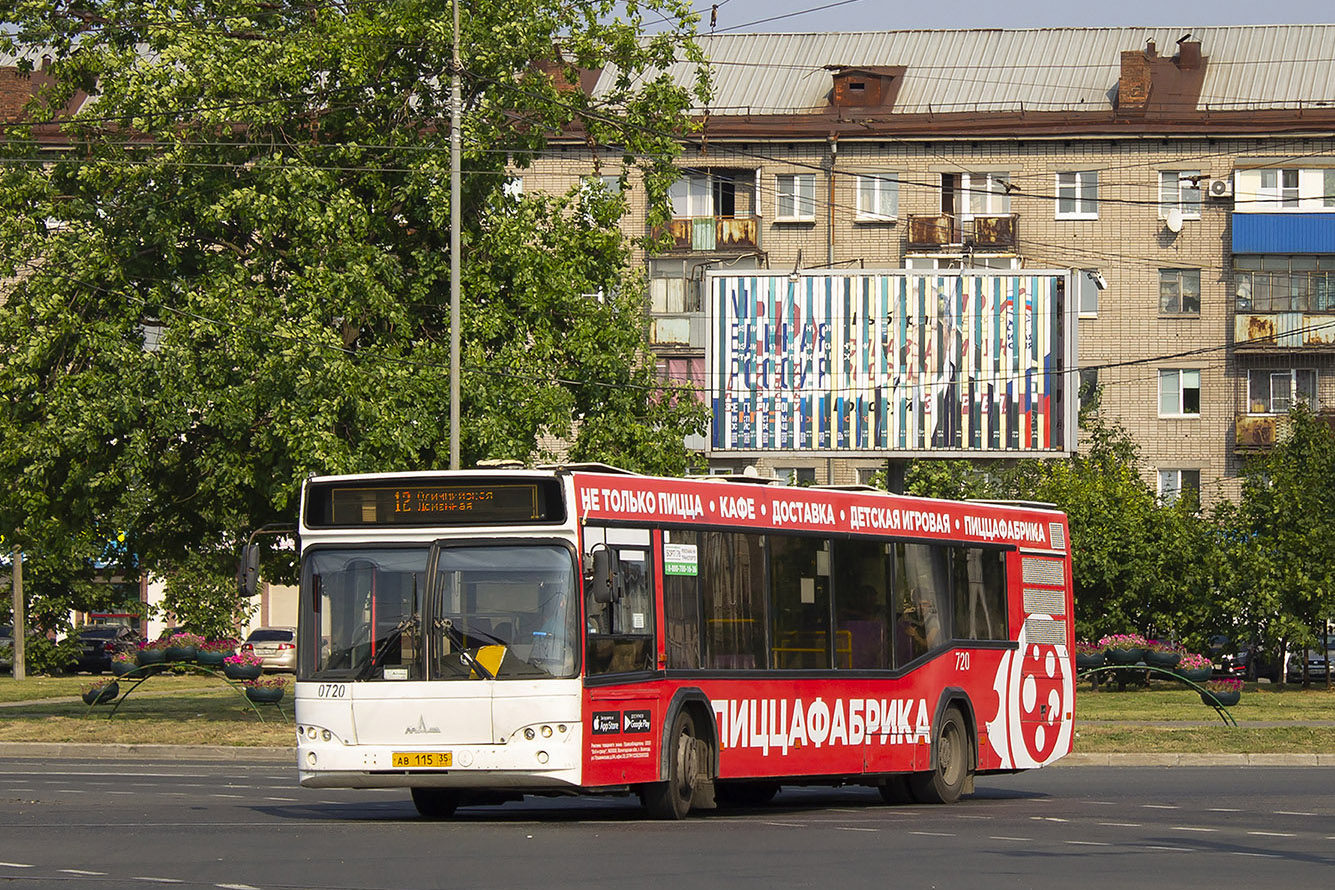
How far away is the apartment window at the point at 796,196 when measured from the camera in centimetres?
6203

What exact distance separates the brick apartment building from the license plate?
45546 mm

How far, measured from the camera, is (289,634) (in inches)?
2394

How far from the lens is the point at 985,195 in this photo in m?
61.8

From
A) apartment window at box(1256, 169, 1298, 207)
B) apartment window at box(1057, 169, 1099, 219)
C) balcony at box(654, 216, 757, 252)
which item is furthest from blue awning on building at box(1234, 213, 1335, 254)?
balcony at box(654, 216, 757, 252)

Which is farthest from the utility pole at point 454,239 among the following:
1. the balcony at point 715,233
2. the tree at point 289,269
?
the balcony at point 715,233

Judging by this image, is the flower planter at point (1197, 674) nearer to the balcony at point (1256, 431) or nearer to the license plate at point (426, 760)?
the license plate at point (426, 760)

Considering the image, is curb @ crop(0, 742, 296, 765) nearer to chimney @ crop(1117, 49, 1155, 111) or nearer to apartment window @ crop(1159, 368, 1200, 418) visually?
apartment window @ crop(1159, 368, 1200, 418)

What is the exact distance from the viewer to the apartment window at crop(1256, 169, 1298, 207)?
201 feet

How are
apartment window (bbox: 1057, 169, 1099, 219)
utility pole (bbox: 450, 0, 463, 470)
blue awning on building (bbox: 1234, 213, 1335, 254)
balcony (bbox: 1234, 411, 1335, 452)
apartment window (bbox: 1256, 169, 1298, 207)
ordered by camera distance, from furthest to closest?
apartment window (bbox: 1057, 169, 1099, 219), apartment window (bbox: 1256, 169, 1298, 207), balcony (bbox: 1234, 411, 1335, 452), blue awning on building (bbox: 1234, 213, 1335, 254), utility pole (bbox: 450, 0, 463, 470)

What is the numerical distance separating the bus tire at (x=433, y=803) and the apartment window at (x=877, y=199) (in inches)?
1857

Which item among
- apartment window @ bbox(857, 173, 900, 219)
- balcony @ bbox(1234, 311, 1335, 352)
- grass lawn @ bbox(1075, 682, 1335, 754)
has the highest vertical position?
apartment window @ bbox(857, 173, 900, 219)

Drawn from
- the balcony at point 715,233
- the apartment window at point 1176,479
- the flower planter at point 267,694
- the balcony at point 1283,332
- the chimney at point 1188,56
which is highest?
the chimney at point 1188,56

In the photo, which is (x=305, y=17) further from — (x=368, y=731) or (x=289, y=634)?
(x=289, y=634)

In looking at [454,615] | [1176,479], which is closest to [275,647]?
[1176,479]
